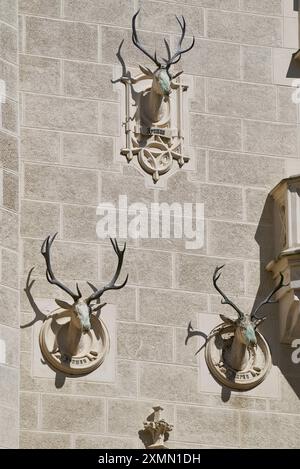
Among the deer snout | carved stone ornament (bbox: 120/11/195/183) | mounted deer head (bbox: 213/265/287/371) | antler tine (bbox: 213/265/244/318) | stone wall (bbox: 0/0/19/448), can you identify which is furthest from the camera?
carved stone ornament (bbox: 120/11/195/183)

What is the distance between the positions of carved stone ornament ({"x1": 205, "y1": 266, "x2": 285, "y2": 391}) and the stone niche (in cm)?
→ 13

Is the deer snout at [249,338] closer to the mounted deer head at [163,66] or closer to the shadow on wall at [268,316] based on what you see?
the shadow on wall at [268,316]

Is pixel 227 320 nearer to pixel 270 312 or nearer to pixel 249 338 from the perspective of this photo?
pixel 249 338

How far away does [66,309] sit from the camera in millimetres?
19312

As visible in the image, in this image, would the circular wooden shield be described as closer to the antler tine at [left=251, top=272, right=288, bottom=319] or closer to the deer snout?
the antler tine at [left=251, top=272, right=288, bottom=319]

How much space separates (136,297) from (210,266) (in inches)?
34.7

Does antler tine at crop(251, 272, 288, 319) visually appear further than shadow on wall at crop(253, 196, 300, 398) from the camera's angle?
No

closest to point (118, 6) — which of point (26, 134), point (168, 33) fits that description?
point (168, 33)

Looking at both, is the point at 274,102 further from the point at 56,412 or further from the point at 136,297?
the point at 56,412

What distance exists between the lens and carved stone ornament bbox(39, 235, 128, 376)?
62.8 ft

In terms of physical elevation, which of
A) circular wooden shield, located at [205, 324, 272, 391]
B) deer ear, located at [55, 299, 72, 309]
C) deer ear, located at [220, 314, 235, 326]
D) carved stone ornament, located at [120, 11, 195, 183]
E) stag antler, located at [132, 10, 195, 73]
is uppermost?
stag antler, located at [132, 10, 195, 73]

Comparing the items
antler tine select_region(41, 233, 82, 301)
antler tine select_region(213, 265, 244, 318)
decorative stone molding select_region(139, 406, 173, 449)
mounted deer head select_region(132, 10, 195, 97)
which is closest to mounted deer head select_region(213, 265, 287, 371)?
antler tine select_region(213, 265, 244, 318)

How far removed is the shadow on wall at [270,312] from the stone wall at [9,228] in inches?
107

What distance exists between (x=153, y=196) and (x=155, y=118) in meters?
0.84
